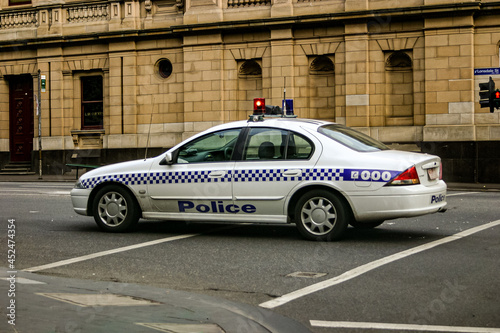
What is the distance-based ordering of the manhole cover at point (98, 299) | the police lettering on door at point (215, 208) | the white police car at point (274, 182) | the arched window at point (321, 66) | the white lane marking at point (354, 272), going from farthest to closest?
the arched window at point (321, 66) < the police lettering on door at point (215, 208) < the white police car at point (274, 182) < the white lane marking at point (354, 272) < the manhole cover at point (98, 299)

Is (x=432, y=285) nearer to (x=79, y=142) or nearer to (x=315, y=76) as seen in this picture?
(x=315, y=76)

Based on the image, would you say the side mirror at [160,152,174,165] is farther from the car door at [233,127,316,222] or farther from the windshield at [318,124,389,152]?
the windshield at [318,124,389,152]

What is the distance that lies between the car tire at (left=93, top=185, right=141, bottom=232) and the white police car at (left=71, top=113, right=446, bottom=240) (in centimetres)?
1

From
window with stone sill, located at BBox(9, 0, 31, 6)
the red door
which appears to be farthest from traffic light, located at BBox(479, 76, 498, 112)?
window with stone sill, located at BBox(9, 0, 31, 6)

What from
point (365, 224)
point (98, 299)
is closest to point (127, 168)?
point (365, 224)

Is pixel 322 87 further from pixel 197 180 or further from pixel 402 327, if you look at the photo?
pixel 402 327

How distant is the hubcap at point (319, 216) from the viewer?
8.82 metres

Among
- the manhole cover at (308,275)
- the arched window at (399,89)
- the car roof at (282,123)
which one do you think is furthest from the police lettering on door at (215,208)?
the arched window at (399,89)

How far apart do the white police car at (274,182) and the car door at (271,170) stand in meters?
0.01

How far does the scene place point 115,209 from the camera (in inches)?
398

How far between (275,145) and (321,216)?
1136 millimetres

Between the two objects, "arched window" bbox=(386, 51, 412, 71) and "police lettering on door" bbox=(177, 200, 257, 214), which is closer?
"police lettering on door" bbox=(177, 200, 257, 214)

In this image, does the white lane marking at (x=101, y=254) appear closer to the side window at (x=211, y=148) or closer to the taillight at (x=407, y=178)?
the side window at (x=211, y=148)

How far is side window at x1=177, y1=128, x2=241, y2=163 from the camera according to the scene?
9.59 meters
